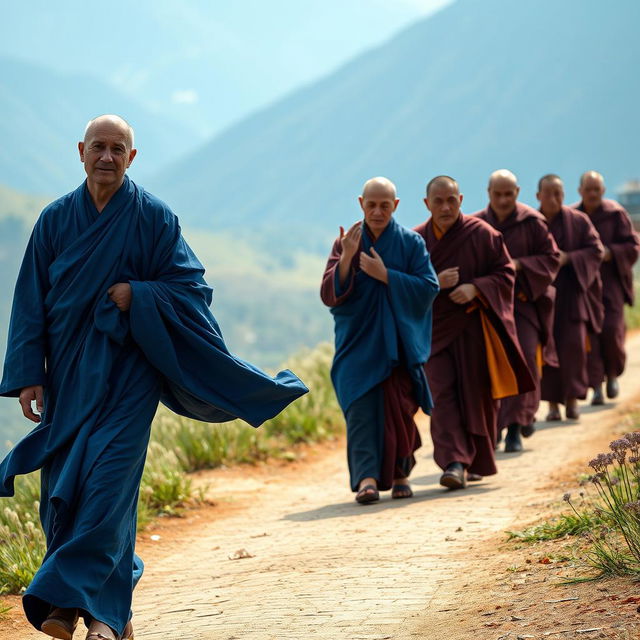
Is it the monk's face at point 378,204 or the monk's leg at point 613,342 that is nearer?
the monk's face at point 378,204

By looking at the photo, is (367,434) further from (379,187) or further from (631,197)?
(631,197)

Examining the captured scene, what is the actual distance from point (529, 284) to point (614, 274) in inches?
140

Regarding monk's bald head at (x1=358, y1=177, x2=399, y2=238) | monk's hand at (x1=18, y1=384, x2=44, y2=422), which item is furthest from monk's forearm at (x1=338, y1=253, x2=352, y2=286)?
monk's hand at (x1=18, y1=384, x2=44, y2=422)

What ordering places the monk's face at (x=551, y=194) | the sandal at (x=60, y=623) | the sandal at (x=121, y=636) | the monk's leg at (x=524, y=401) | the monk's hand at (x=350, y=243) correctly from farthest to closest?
the monk's face at (x=551, y=194), the monk's leg at (x=524, y=401), the monk's hand at (x=350, y=243), the sandal at (x=121, y=636), the sandal at (x=60, y=623)

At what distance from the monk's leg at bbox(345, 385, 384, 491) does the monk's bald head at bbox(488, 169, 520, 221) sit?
9.47 feet

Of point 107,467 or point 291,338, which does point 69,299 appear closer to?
point 107,467

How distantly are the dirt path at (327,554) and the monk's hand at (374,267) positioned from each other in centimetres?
160

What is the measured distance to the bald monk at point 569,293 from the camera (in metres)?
12.8

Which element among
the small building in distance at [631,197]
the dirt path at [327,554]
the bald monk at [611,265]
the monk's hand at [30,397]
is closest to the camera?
the monk's hand at [30,397]

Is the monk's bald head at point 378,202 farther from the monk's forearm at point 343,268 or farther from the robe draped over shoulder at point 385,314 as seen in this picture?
the monk's forearm at point 343,268

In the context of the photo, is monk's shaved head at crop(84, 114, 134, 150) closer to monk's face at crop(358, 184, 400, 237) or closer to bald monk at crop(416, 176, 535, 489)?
monk's face at crop(358, 184, 400, 237)

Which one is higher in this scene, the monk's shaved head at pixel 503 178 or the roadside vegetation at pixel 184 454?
the monk's shaved head at pixel 503 178

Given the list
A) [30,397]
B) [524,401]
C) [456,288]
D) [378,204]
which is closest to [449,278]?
[456,288]

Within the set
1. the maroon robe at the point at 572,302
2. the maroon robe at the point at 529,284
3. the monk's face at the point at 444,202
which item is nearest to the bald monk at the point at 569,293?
the maroon robe at the point at 572,302
